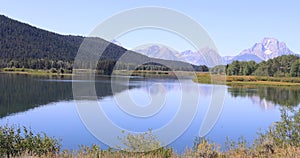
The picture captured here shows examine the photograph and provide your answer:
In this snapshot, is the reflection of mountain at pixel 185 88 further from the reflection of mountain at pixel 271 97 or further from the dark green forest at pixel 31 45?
the dark green forest at pixel 31 45

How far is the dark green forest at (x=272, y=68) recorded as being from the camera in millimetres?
83375

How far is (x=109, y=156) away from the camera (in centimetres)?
604

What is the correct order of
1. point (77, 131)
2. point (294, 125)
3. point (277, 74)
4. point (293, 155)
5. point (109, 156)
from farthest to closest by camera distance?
point (277, 74), point (77, 131), point (294, 125), point (109, 156), point (293, 155)

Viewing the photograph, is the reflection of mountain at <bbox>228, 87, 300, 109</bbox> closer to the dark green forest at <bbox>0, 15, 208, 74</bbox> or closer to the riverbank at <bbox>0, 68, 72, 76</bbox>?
the riverbank at <bbox>0, 68, 72, 76</bbox>

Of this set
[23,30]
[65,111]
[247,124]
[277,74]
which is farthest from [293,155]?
[23,30]

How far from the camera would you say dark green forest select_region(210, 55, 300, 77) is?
83.4 m

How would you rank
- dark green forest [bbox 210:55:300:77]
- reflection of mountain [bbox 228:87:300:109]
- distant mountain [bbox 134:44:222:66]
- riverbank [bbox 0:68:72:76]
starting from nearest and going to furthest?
distant mountain [bbox 134:44:222:66] < reflection of mountain [bbox 228:87:300:109] < dark green forest [bbox 210:55:300:77] < riverbank [bbox 0:68:72:76]

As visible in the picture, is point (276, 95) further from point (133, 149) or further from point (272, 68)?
point (272, 68)

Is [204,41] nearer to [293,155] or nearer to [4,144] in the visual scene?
[293,155]

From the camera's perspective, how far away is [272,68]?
89.9 metres

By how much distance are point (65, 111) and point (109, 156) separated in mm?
20252

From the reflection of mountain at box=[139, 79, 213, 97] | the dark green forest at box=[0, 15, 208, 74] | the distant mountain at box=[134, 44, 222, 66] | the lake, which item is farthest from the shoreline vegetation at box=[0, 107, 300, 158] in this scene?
the dark green forest at box=[0, 15, 208, 74]

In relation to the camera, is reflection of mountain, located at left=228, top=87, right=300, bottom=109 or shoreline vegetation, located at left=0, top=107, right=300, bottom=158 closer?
shoreline vegetation, located at left=0, top=107, right=300, bottom=158


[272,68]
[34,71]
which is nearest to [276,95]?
[272,68]
